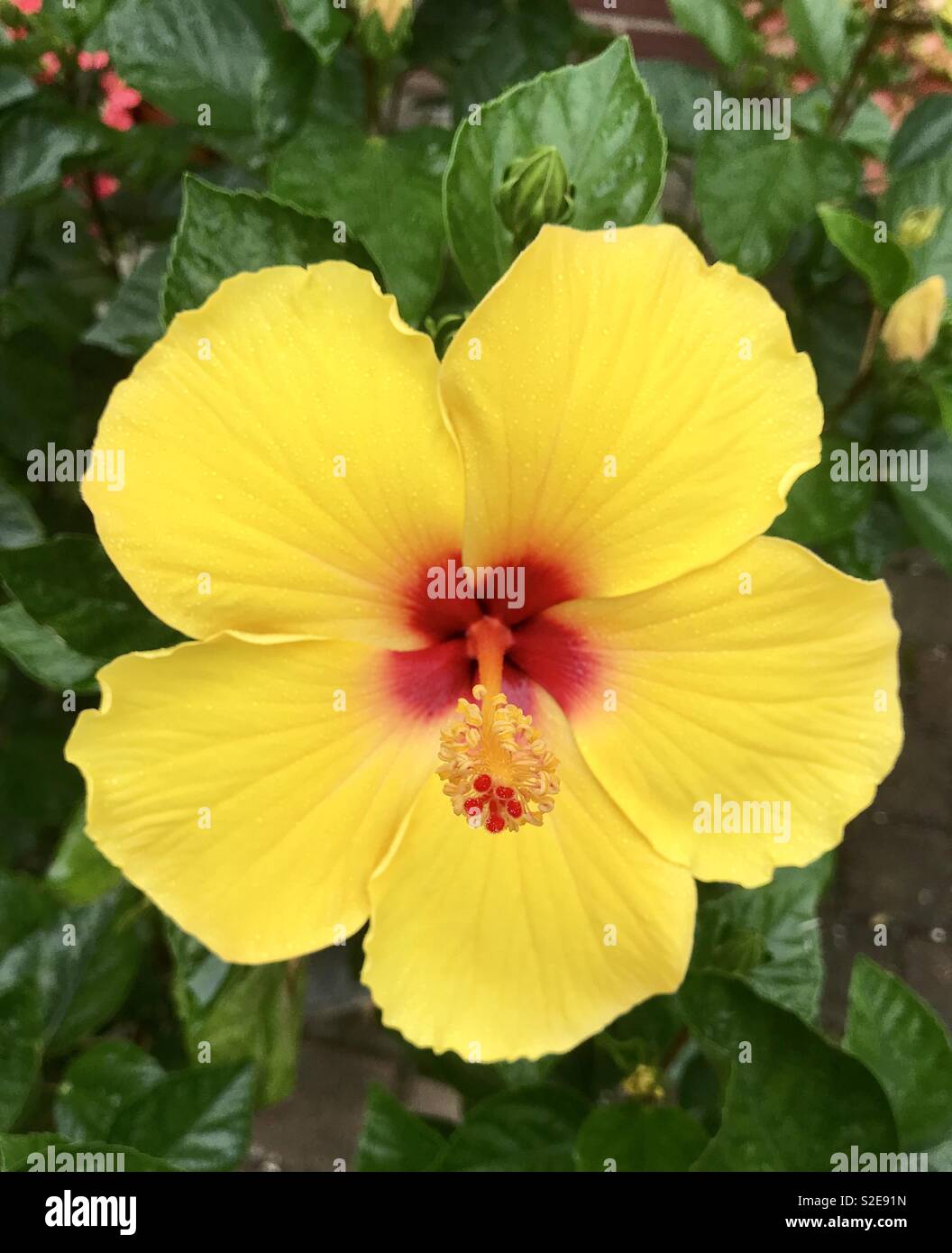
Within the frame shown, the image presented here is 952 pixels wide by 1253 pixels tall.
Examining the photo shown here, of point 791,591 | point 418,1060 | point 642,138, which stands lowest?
point 418,1060

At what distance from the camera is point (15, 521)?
3.61 ft

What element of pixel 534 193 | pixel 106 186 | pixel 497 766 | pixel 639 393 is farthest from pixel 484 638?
pixel 106 186

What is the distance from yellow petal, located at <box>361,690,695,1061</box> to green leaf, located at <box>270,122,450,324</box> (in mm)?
450

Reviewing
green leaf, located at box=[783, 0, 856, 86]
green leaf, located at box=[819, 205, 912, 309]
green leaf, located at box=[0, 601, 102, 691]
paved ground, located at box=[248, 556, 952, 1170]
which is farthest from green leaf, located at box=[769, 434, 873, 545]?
paved ground, located at box=[248, 556, 952, 1170]

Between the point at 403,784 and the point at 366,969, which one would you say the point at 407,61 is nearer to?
the point at 403,784

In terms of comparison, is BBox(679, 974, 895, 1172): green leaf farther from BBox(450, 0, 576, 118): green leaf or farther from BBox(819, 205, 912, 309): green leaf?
BBox(450, 0, 576, 118): green leaf

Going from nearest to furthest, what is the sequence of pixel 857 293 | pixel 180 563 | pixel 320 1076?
pixel 180 563, pixel 857 293, pixel 320 1076

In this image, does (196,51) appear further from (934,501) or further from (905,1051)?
(905,1051)

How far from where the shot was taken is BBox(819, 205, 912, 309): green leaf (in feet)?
2.82

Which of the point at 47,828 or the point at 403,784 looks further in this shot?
the point at 47,828

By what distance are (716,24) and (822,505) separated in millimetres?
549

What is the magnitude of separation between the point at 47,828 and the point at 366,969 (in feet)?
3.69

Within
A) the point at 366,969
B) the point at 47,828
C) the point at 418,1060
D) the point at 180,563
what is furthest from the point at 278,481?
the point at 47,828

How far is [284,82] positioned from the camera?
100 centimetres
